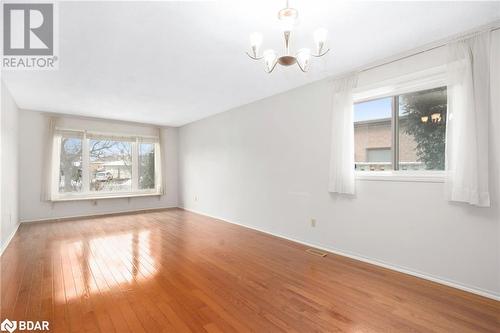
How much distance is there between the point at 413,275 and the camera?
2.78 meters

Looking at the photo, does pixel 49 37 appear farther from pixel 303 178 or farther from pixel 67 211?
pixel 67 211

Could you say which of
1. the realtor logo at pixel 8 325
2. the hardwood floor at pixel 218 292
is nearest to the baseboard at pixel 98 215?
the hardwood floor at pixel 218 292

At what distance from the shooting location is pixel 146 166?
729 centimetres

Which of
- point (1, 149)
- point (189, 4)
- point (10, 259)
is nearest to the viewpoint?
point (189, 4)

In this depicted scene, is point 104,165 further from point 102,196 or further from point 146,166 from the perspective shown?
point 146,166

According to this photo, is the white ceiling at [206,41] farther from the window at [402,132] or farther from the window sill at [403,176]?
the window sill at [403,176]

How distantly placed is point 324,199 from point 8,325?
11.9 feet

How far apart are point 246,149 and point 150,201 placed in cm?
389

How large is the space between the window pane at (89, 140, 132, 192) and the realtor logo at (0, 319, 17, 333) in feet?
16.5

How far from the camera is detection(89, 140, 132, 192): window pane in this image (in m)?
6.42

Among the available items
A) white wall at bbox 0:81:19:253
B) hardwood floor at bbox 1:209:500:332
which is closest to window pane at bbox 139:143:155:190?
white wall at bbox 0:81:19:253

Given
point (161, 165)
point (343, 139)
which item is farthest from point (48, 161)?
point (343, 139)

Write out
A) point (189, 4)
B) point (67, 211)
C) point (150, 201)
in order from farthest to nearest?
1. point (150, 201)
2. point (67, 211)
3. point (189, 4)

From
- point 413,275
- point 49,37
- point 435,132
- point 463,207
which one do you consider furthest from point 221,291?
point 49,37
